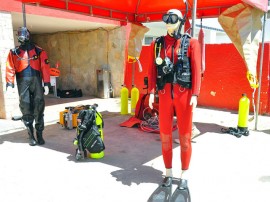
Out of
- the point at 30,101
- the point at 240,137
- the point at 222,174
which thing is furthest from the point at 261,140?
the point at 30,101

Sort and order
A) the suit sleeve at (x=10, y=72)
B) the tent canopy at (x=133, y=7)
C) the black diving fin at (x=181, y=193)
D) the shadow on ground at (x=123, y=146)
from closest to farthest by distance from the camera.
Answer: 1. the black diving fin at (x=181, y=193)
2. the shadow on ground at (x=123, y=146)
3. the suit sleeve at (x=10, y=72)
4. the tent canopy at (x=133, y=7)

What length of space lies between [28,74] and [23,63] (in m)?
0.20

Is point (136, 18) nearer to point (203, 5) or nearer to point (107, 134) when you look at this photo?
point (203, 5)

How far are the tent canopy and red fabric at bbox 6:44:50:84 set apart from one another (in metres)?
1.02

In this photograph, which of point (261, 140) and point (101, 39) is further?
point (101, 39)

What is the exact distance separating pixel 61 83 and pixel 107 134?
6928 mm

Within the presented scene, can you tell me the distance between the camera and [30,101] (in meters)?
4.71

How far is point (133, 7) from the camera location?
6918 mm

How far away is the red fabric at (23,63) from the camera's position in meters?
4.46

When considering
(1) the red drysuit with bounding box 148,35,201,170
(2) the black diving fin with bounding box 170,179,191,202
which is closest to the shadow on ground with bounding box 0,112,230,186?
(2) the black diving fin with bounding box 170,179,191,202

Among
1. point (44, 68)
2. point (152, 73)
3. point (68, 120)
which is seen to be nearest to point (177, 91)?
point (152, 73)

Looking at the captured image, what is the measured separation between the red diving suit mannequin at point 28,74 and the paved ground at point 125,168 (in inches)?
25.8

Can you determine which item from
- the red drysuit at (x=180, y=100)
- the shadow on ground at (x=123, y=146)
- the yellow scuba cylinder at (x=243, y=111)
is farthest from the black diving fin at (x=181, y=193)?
the yellow scuba cylinder at (x=243, y=111)

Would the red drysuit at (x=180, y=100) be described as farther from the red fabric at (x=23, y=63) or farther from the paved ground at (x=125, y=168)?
the red fabric at (x=23, y=63)
